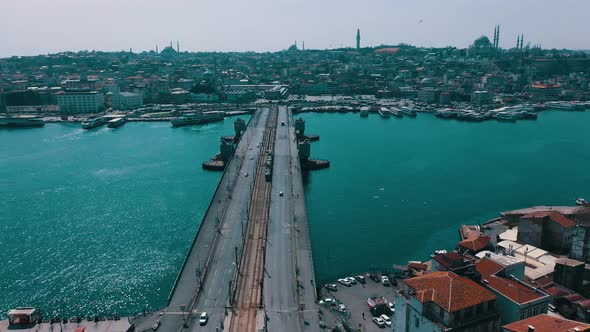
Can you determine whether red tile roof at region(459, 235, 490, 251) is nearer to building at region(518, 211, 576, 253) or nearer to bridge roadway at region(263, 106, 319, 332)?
building at region(518, 211, 576, 253)

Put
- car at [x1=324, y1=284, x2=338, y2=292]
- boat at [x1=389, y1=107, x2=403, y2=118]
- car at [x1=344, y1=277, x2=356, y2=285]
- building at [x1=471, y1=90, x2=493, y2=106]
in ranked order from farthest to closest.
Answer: building at [x1=471, y1=90, x2=493, y2=106] → boat at [x1=389, y1=107, x2=403, y2=118] → car at [x1=344, y1=277, x2=356, y2=285] → car at [x1=324, y1=284, x2=338, y2=292]

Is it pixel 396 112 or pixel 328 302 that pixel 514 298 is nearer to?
pixel 328 302

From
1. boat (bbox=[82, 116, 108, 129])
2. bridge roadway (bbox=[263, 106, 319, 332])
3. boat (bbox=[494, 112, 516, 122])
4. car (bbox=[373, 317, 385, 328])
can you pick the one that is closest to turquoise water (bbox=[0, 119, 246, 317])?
bridge roadway (bbox=[263, 106, 319, 332])

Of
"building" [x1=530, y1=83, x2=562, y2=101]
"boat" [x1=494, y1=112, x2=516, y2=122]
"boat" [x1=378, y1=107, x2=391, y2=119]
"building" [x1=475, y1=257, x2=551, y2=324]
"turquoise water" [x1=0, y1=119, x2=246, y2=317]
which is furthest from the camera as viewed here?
"building" [x1=530, y1=83, x2=562, y2=101]

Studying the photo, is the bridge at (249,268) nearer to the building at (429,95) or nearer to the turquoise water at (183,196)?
the turquoise water at (183,196)

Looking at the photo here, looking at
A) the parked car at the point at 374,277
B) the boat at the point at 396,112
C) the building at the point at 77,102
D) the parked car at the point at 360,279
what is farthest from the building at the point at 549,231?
the building at the point at 77,102

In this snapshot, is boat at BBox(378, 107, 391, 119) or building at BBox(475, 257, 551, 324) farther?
boat at BBox(378, 107, 391, 119)
